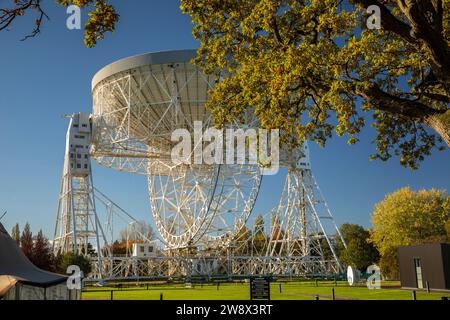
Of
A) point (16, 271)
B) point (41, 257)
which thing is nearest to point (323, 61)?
point (16, 271)

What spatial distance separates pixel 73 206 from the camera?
134 ft

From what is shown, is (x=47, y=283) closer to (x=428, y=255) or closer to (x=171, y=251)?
(x=428, y=255)

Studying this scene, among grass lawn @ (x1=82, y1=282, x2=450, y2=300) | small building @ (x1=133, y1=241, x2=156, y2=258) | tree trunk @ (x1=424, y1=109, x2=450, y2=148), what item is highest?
tree trunk @ (x1=424, y1=109, x2=450, y2=148)

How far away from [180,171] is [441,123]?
120ft

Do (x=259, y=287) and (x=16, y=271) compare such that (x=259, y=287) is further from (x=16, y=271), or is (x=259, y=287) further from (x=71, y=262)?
(x=71, y=262)

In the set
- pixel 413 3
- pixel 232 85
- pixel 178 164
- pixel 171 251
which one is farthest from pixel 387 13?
pixel 171 251

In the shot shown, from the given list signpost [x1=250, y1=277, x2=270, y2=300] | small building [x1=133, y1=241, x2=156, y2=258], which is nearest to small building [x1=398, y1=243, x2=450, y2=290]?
signpost [x1=250, y1=277, x2=270, y2=300]

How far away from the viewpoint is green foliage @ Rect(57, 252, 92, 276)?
121 ft

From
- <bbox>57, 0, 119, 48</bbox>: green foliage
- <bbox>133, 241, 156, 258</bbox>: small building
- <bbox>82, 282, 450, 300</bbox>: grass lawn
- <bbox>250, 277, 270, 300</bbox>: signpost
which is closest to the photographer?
<bbox>57, 0, 119, 48</bbox>: green foliage

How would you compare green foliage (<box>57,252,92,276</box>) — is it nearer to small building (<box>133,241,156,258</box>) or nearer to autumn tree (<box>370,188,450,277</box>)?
small building (<box>133,241,156,258</box>)

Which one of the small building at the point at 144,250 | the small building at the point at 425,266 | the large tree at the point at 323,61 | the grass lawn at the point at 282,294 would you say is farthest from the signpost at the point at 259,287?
the small building at the point at 144,250

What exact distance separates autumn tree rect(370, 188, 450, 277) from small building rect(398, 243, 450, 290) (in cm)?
1066

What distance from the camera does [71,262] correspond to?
37531 millimetres
